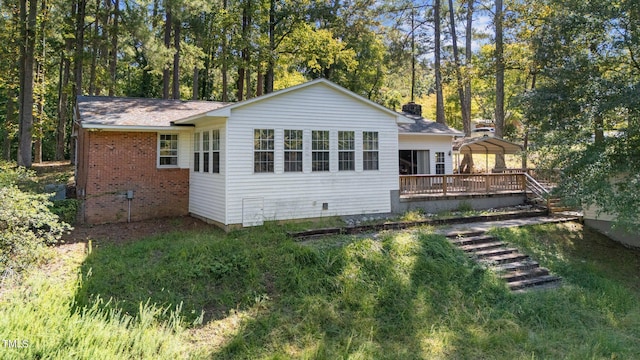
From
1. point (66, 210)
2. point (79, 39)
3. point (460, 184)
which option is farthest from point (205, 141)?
point (79, 39)

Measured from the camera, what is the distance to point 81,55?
18969mm

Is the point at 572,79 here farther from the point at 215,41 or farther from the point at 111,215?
the point at 215,41

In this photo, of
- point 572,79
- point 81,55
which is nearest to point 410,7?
point 572,79

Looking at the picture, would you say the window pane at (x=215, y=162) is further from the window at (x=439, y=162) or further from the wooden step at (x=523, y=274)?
the window at (x=439, y=162)

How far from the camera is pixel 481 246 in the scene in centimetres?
1043

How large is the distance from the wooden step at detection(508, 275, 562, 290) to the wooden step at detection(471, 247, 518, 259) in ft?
3.32

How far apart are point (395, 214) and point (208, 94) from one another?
24.2 m

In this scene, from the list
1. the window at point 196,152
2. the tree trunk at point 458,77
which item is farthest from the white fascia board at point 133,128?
the tree trunk at point 458,77

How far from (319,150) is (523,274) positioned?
21.7 feet

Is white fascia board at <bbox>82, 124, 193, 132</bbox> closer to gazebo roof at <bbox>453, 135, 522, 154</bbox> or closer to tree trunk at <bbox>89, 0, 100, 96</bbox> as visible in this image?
tree trunk at <bbox>89, 0, 100, 96</bbox>

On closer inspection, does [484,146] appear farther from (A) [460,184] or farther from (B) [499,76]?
(A) [460,184]

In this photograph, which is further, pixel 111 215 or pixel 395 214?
pixel 395 214

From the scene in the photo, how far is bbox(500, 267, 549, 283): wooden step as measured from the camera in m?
9.23

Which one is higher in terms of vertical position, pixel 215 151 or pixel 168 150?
pixel 168 150
